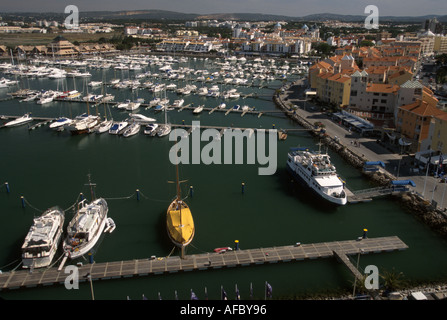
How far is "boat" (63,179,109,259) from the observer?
12656 mm

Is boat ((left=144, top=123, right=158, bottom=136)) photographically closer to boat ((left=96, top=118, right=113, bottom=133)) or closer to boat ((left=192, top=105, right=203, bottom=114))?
boat ((left=96, top=118, right=113, bottom=133))

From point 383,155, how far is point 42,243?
18394 mm

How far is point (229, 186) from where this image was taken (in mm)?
18766

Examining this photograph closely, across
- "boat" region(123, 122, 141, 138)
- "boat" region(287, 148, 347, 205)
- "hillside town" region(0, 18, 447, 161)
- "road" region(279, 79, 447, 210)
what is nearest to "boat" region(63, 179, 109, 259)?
"boat" region(287, 148, 347, 205)

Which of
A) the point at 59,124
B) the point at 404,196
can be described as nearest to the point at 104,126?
the point at 59,124

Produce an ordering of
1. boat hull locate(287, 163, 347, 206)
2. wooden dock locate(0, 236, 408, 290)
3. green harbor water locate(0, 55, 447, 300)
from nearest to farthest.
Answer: wooden dock locate(0, 236, 408, 290), green harbor water locate(0, 55, 447, 300), boat hull locate(287, 163, 347, 206)

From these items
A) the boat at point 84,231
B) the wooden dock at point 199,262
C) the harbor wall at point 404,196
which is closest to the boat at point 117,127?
the boat at point 84,231

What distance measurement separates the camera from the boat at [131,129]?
27000 mm

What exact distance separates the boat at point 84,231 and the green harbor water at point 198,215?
494mm

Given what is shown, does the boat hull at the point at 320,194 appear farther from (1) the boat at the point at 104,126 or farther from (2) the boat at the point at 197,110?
(1) the boat at the point at 104,126

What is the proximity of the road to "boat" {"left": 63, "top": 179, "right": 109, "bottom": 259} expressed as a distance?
14.2 metres

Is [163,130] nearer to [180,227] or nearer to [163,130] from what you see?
[163,130]

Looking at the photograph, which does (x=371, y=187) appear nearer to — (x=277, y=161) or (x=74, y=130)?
(x=277, y=161)
